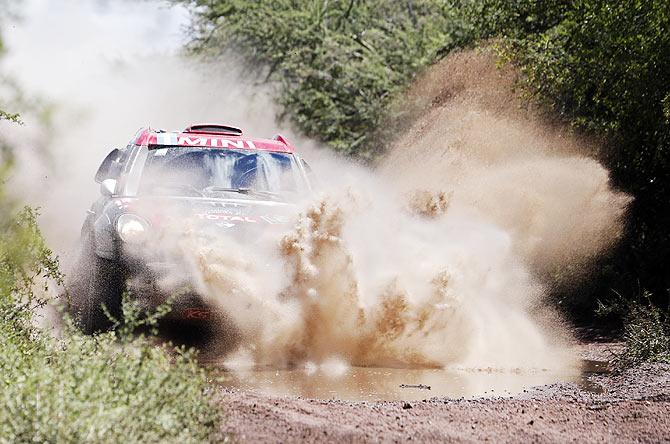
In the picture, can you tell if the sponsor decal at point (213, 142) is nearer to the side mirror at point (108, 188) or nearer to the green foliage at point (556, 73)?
the side mirror at point (108, 188)

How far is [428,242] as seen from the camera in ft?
31.9

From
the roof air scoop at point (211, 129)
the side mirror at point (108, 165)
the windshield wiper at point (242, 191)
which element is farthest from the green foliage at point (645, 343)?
the side mirror at point (108, 165)

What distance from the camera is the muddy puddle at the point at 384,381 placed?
7.56 meters

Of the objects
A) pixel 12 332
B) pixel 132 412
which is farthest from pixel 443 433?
pixel 12 332

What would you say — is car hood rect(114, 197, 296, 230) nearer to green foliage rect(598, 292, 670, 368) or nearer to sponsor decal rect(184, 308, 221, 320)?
sponsor decal rect(184, 308, 221, 320)

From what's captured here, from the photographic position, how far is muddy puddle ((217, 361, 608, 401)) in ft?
24.8

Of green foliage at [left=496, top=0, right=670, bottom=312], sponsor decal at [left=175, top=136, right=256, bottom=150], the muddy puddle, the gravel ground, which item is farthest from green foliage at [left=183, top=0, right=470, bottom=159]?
the gravel ground

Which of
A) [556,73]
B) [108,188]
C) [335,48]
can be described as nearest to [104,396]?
[108,188]

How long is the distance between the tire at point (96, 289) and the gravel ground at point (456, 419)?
195 centimetres

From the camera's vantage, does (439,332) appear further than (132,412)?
Yes

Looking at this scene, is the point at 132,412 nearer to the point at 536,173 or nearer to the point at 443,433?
the point at 443,433

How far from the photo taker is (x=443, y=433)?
5777 millimetres

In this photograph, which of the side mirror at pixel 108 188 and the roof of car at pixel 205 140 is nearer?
the side mirror at pixel 108 188

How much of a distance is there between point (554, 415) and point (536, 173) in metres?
7.91
